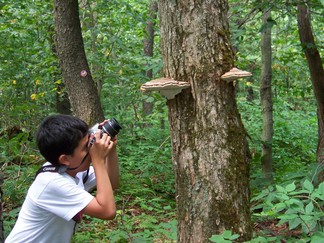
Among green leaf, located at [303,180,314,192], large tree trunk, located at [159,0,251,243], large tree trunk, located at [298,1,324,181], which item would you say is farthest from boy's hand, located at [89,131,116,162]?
large tree trunk, located at [298,1,324,181]

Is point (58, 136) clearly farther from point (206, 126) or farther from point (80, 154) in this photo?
point (206, 126)

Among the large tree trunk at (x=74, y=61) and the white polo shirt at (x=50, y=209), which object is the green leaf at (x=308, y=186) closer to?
the white polo shirt at (x=50, y=209)

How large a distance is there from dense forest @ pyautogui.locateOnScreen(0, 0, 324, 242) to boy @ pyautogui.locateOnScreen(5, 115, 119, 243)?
658mm

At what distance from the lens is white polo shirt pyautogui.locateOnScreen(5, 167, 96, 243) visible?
1955 millimetres

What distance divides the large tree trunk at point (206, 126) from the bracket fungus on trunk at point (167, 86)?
0.07m

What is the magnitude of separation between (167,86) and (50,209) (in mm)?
968

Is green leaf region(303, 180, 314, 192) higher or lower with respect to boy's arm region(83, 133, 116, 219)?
lower

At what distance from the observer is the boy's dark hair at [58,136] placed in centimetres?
207

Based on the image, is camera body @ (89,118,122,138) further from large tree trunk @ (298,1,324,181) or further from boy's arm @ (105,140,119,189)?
large tree trunk @ (298,1,324,181)

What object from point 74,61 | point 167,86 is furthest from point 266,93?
point 167,86

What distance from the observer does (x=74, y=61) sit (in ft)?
21.0

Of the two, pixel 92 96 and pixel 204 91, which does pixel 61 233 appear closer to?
pixel 204 91

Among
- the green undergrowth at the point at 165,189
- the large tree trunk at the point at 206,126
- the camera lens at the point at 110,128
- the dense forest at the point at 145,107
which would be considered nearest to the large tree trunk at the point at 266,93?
the dense forest at the point at 145,107

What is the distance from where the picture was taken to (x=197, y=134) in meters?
2.45
